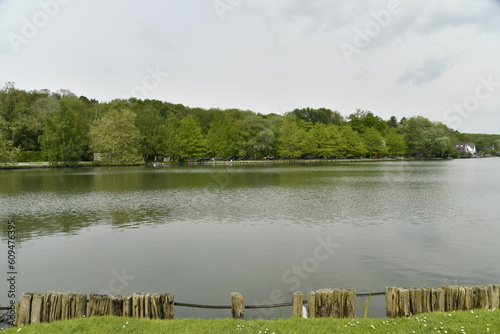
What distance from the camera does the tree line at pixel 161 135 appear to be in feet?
312

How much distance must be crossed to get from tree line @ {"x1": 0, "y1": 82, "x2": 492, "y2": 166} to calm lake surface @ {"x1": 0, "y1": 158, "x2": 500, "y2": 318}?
67081 mm

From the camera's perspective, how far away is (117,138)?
323ft

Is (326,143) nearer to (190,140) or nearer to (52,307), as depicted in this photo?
(190,140)

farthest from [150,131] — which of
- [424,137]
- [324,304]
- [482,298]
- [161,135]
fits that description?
[482,298]

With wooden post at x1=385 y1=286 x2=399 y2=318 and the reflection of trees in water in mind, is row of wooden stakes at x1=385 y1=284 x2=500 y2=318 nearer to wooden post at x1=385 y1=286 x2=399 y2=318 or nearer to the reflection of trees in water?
wooden post at x1=385 y1=286 x2=399 y2=318

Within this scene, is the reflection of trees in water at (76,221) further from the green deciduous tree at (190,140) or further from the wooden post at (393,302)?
the green deciduous tree at (190,140)

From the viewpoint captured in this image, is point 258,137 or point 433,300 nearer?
point 433,300

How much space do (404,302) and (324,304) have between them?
79.3 inches

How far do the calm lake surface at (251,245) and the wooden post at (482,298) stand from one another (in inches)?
106

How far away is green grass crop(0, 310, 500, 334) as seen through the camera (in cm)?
811

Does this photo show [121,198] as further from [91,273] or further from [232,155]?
[232,155]

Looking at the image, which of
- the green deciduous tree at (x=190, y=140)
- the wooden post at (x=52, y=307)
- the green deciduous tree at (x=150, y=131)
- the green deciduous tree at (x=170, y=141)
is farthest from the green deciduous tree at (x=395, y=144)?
the wooden post at (x=52, y=307)

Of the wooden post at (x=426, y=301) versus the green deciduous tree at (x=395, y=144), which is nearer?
the wooden post at (x=426, y=301)

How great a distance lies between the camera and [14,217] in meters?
27.2
